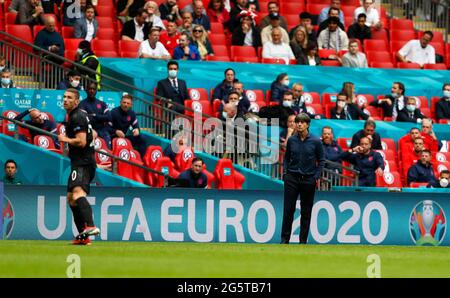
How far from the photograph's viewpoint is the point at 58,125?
2416 centimetres

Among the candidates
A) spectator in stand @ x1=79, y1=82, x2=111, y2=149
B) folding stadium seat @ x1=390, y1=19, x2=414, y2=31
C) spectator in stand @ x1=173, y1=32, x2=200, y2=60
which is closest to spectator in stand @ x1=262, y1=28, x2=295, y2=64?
spectator in stand @ x1=173, y1=32, x2=200, y2=60

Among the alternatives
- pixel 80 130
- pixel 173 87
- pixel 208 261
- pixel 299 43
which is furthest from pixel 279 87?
pixel 208 261

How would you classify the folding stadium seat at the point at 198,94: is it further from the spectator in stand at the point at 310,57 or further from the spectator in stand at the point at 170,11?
the spectator in stand at the point at 310,57

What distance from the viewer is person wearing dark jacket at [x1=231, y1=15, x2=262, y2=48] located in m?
29.0

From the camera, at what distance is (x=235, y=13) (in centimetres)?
2961

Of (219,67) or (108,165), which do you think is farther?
(219,67)

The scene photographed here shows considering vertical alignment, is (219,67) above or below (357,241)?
above

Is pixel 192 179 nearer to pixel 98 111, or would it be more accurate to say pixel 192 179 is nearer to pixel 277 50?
pixel 98 111

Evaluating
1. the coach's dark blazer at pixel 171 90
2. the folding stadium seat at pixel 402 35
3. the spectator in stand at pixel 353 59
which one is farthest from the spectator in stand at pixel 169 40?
the folding stadium seat at pixel 402 35

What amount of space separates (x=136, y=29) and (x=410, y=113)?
615 centimetres
